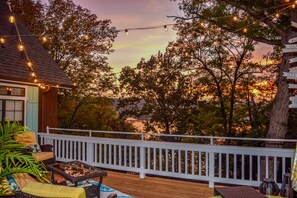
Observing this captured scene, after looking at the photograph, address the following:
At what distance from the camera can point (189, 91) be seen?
14.0 metres

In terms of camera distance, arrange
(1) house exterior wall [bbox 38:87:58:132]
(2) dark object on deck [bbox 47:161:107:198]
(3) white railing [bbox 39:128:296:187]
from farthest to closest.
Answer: (1) house exterior wall [bbox 38:87:58:132] → (3) white railing [bbox 39:128:296:187] → (2) dark object on deck [bbox 47:161:107:198]

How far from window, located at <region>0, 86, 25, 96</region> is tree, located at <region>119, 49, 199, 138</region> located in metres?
7.03

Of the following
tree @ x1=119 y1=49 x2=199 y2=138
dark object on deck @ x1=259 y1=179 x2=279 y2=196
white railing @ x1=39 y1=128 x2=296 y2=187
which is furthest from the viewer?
tree @ x1=119 y1=49 x2=199 y2=138

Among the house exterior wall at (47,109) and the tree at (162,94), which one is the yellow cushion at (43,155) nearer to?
the house exterior wall at (47,109)

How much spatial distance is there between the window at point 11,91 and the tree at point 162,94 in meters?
7.03

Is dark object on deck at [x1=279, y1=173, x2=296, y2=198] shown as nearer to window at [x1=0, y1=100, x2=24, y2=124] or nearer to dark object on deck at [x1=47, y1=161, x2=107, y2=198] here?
dark object on deck at [x1=47, y1=161, x2=107, y2=198]

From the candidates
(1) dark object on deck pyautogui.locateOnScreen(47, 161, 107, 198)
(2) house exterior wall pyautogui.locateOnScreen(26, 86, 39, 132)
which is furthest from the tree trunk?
(2) house exterior wall pyautogui.locateOnScreen(26, 86, 39, 132)

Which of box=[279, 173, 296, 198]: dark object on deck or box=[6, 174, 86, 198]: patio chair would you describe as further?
Result: box=[279, 173, 296, 198]: dark object on deck

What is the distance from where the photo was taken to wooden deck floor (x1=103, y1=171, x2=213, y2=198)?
5.04 m

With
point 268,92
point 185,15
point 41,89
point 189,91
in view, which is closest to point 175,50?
point 189,91

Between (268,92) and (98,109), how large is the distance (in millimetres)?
7829

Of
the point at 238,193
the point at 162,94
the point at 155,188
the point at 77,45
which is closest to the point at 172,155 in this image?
the point at 155,188

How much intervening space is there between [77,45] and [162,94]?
4450mm

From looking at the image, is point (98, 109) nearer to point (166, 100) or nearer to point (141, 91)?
point (141, 91)
